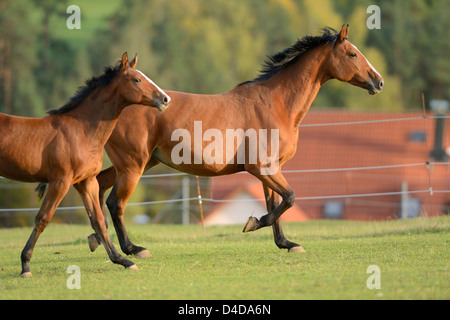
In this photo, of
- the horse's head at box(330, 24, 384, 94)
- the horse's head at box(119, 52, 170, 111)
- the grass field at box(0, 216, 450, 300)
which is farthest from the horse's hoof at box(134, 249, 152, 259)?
the horse's head at box(330, 24, 384, 94)

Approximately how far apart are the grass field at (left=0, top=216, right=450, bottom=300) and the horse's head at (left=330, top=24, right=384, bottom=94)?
6.67 feet

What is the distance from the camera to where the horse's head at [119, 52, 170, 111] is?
7879 millimetres

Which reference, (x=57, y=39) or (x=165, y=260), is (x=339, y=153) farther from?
(x=57, y=39)

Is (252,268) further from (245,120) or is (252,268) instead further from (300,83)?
(300,83)

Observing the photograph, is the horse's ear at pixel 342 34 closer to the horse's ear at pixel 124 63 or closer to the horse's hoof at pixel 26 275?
the horse's ear at pixel 124 63

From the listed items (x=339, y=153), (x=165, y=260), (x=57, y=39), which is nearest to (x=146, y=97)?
(x=165, y=260)

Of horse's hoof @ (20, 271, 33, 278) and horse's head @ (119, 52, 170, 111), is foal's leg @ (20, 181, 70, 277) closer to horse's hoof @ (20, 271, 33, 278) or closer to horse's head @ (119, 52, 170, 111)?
horse's hoof @ (20, 271, 33, 278)

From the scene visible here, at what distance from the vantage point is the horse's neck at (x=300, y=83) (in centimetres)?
895

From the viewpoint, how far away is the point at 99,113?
789 centimetres

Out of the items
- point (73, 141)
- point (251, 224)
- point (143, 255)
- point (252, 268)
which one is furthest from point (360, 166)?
point (73, 141)

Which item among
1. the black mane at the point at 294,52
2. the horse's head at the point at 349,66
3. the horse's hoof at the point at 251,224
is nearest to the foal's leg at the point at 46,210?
the horse's hoof at the point at 251,224

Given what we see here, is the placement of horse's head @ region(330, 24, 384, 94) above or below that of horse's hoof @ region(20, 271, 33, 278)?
above

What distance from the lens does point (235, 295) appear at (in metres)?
6.24

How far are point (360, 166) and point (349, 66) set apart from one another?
2147 centimetres
